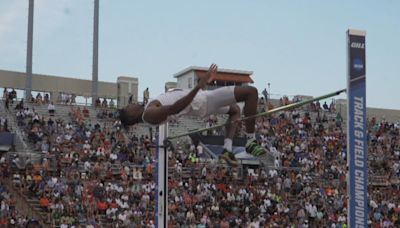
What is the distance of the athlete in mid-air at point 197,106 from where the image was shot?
7.17 metres

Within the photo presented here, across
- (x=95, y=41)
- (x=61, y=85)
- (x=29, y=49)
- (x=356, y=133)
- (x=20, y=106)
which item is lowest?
(x=356, y=133)

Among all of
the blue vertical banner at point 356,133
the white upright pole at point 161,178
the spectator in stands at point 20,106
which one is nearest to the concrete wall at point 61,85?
the spectator in stands at point 20,106

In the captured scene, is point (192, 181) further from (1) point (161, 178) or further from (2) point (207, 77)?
(2) point (207, 77)

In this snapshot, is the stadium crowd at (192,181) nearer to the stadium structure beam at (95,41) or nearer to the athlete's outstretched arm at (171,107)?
the stadium structure beam at (95,41)

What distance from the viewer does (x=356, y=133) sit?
660 centimetres

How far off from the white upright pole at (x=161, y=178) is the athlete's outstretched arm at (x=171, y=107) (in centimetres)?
140

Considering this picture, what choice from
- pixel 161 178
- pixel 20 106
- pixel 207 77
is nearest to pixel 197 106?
pixel 207 77

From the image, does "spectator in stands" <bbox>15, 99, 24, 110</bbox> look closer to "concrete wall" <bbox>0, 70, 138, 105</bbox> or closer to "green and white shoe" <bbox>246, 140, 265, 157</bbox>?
"concrete wall" <bbox>0, 70, 138, 105</bbox>

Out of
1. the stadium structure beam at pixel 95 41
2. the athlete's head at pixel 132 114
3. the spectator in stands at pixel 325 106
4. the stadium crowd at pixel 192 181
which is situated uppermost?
the stadium structure beam at pixel 95 41

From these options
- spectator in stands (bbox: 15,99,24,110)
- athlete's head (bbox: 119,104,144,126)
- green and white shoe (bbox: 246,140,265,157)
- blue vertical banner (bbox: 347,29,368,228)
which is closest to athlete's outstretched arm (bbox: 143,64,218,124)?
athlete's head (bbox: 119,104,144,126)

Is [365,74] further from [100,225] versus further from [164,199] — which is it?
[100,225]

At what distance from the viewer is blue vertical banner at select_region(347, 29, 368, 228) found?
6.54 m

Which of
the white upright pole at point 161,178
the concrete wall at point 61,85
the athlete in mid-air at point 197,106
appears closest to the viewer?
the athlete in mid-air at point 197,106

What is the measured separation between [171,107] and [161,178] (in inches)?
71.4
